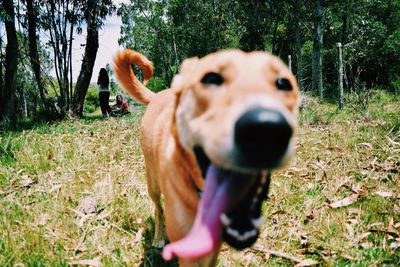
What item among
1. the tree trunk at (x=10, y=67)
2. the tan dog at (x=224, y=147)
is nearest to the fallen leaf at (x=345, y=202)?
Result: the tan dog at (x=224, y=147)

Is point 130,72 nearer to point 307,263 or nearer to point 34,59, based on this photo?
point 307,263

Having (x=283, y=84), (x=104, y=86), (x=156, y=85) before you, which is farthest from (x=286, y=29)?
(x=156, y=85)

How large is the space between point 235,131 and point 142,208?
255 centimetres

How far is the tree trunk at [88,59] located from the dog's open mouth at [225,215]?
504 inches

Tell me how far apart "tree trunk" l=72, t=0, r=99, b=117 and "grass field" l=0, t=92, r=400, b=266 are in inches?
339

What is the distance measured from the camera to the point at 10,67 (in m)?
10.9

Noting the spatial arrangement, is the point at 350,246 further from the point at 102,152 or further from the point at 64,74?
the point at 64,74

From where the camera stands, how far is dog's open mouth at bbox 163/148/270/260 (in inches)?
53.0

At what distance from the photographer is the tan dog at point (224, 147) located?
4.06 feet

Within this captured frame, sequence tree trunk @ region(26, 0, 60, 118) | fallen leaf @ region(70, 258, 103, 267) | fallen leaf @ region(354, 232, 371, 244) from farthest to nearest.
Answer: tree trunk @ region(26, 0, 60, 118), fallen leaf @ region(354, 232, 371, 244), fallen leaf @ region(70, 258, 103, 267)

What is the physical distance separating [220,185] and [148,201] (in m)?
2.39

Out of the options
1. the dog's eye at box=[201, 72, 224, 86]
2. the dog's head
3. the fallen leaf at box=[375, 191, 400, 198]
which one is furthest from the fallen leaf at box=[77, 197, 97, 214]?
the fallen leaf at box=[375, 191, 400, 198]

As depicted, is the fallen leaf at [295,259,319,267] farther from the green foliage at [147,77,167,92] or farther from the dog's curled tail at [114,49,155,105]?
the green foliage at [147,77,167,92]

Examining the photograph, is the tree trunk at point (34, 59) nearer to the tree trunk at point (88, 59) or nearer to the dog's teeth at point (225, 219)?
the tree trunk at point (88, 59)
